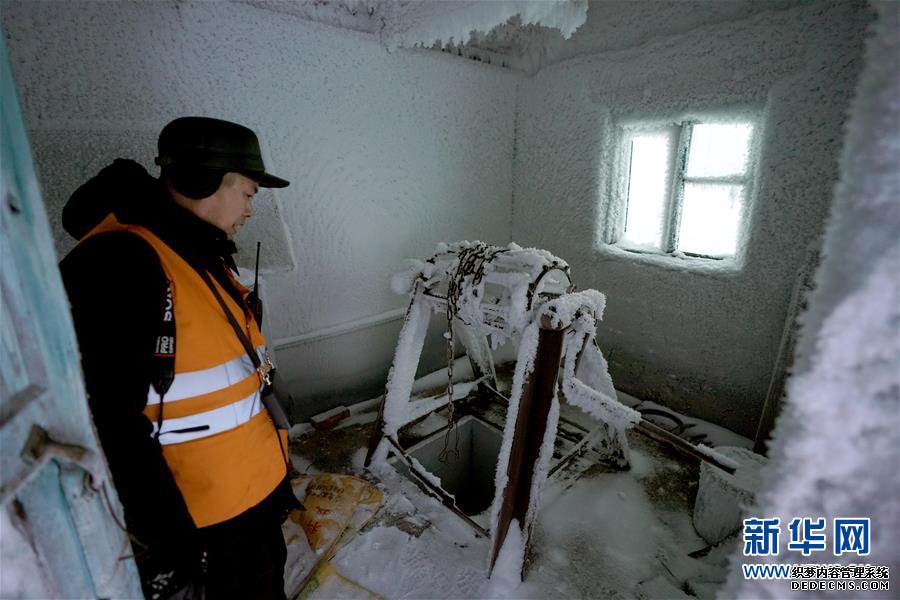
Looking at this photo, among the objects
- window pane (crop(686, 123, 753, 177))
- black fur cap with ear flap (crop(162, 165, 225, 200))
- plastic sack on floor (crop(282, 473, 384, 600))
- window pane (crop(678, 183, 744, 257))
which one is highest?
window pane (crop(686, 123, 753, 177))

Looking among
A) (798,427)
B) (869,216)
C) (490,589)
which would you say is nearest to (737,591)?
(798,427)

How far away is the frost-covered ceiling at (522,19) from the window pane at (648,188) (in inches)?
35.1

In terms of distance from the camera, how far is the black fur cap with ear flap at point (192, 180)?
1.43 meters

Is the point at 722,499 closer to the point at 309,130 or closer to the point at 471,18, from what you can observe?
the point at 471,18

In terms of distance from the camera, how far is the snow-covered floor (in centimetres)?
217

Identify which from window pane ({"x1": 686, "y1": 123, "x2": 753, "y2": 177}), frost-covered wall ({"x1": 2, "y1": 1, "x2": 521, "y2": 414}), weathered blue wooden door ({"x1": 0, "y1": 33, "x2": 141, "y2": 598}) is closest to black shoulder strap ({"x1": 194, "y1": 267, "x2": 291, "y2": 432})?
weathered blue wooden door ({"x1": 0, "y1": 33, "x2": 141, "y2": 598})

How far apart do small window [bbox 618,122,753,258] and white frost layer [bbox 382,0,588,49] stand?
4.47 feet

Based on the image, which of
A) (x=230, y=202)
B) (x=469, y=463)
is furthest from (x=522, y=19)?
(x=469, y=463)

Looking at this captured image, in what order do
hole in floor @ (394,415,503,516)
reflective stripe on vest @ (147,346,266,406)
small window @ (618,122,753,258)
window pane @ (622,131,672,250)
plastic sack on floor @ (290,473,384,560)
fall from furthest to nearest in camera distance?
window pane @ (622,131,672,250)
hole in floor @ (394,415,503,516)
small window @ (618,122,753,258)
plastic sack on floor @ (290,473,384,560)
reflective stripe on vest @ (147,346,266,406)

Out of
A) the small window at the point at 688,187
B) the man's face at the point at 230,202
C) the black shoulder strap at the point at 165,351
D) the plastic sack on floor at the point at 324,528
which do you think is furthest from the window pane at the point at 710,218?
the black shoulder strap at the point at 165,351

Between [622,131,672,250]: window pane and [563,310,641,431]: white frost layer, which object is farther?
[622,131,672,250]: window pane

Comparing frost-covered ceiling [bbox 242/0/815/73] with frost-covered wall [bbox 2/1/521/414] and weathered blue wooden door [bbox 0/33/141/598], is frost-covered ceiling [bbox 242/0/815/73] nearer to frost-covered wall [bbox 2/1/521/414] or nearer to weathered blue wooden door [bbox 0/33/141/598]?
frost-covered wall [bbox 2/1/521/414]

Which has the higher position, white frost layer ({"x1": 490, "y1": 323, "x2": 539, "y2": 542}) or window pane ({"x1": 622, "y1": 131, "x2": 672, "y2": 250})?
window pane ({"x1": 622, "y1": 131, "x2": 672, "y2": 250})

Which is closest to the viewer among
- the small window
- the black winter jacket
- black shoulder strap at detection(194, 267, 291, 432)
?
the black winter jacket
